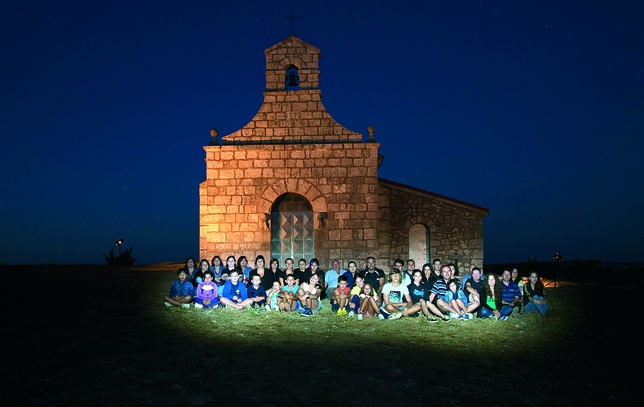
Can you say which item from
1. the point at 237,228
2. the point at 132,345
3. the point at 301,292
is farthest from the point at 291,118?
the point at 132,345

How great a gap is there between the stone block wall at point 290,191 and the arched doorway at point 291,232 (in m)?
0.28

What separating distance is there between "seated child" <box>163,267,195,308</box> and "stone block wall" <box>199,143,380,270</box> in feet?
11.7

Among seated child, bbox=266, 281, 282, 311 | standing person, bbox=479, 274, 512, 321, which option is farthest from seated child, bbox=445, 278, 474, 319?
seated child, bbox=266, 281, 282, 311

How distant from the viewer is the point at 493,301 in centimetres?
930

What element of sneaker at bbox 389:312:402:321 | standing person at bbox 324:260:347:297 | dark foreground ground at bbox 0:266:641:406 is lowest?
dark foreground ground at bbox 0:266:641:406

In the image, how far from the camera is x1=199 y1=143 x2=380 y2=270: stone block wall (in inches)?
536

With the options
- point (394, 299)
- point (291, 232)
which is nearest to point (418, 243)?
point (291, 232)

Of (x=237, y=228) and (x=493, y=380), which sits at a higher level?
(x=237, y=228)

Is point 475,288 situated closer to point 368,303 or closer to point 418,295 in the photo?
point 418,295

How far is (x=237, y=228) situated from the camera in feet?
44.8

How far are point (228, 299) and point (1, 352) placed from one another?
400 cm

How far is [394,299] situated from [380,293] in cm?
48

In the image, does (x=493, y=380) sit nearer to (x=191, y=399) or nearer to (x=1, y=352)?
(x=191, y=399)

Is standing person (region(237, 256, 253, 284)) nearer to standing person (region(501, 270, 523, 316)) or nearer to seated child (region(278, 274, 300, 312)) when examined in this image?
seated child (region(278, 274, 300, 312))
